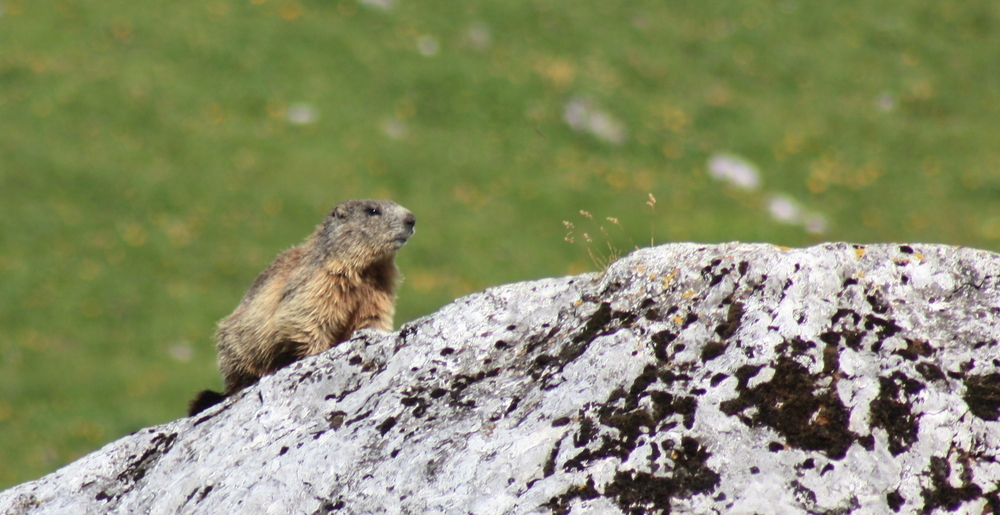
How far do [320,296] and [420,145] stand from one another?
52.3ft

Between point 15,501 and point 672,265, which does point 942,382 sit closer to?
point 672,265

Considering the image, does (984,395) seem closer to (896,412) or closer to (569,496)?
(896,412)

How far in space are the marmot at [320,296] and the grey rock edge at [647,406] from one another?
6.47 ft

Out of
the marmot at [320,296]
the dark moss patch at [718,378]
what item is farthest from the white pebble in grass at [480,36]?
the dark moss patch at [718,378]

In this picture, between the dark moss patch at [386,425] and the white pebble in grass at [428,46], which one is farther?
the white pebble in grass at [428,46]

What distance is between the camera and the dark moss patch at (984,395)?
15.2 ft

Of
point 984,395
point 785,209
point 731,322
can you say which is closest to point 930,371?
point 984,395

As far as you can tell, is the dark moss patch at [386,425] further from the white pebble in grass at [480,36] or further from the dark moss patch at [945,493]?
the white pebble in grass at [480,36]

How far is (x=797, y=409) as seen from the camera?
475 cm

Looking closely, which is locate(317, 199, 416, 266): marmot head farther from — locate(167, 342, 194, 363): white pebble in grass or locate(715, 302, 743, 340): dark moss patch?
locate(167, 342, 194, 363): white pebble in grass

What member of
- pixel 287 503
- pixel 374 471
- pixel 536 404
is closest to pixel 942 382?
pixel 536 404

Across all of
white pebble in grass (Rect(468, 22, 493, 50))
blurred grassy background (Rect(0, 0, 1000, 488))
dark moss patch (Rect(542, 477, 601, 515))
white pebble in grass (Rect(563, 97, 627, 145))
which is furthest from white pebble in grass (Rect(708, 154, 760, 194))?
dark moss patch (Rect(542, 477, 601, 515))

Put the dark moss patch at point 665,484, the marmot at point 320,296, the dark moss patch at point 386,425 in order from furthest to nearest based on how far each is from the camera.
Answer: the marmot at point 320,296 < the dark moss patch at point 386,425 < the dark moss patch at point 665,484

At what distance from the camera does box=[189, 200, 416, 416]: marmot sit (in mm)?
8273
